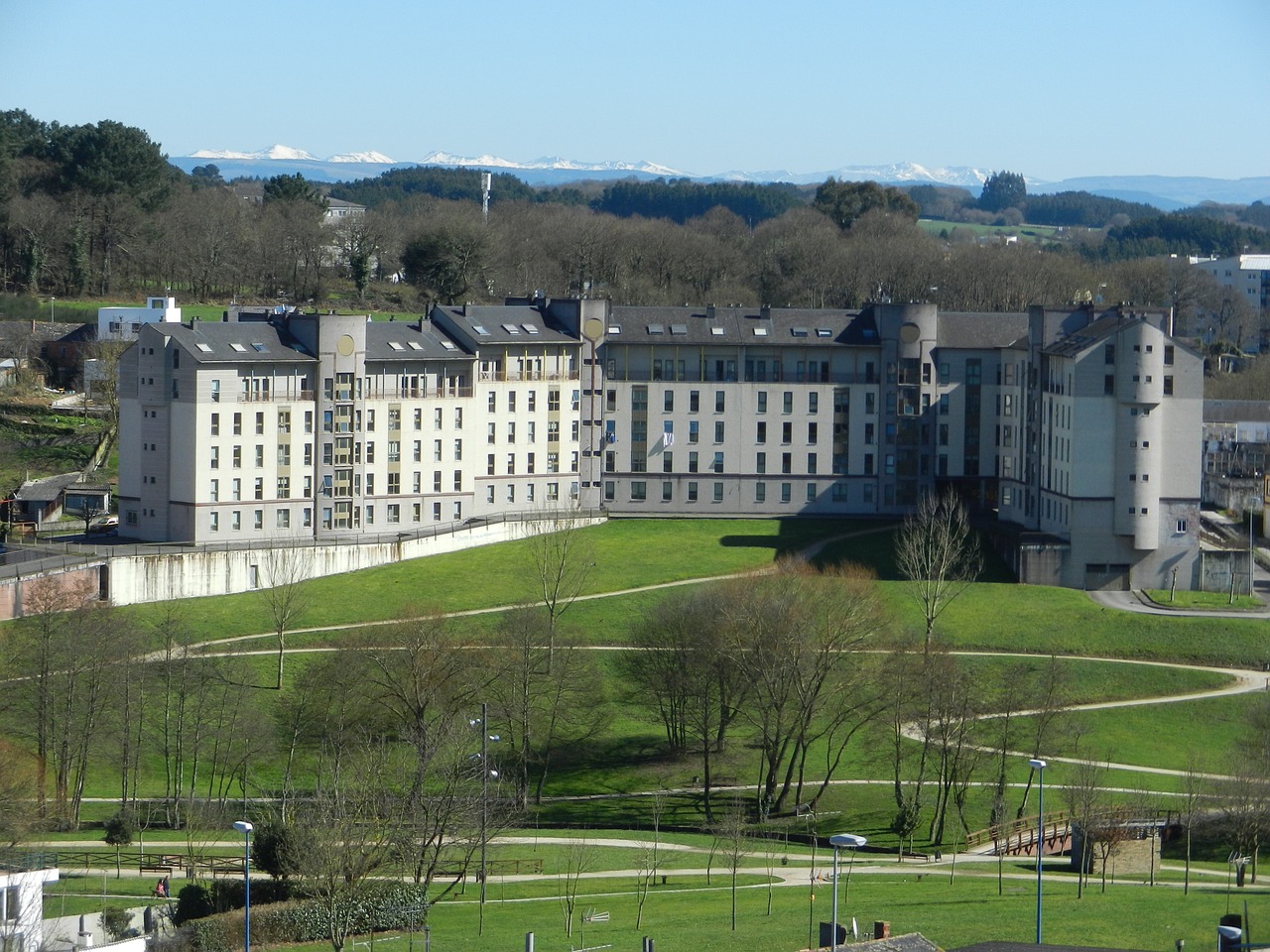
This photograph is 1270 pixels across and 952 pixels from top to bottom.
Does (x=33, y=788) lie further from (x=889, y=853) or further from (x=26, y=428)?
(x=26, y=428)

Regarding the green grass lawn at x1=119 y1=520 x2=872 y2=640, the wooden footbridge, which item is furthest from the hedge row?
the green grass lawn at x1=119 y1=520 x2=872 y2=640

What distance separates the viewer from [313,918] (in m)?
50.7

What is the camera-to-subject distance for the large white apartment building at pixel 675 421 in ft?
309

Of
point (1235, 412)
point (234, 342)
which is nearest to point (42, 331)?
point (234, 342)

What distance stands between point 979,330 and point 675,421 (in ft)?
54.1

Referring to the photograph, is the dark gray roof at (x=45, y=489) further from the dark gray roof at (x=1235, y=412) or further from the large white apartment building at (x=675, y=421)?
the dark gray roof at (x=1235, y=412)

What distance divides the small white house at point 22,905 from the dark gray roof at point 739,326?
61144mm

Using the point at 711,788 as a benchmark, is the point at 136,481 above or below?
above

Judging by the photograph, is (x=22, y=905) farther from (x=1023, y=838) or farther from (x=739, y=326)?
(x=739, y=326)

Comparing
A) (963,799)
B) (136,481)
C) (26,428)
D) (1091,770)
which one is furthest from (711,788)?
(26,428)

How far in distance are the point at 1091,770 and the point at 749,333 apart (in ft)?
155

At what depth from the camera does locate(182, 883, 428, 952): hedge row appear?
48.9 metres

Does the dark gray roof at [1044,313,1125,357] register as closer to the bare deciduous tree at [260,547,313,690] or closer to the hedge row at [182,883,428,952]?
the bare deciduous tree at [260,547,313,690]

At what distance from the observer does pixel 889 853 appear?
63844mm
